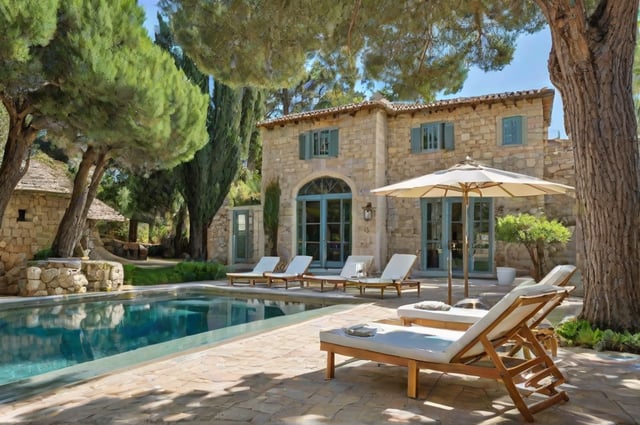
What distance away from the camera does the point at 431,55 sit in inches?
341

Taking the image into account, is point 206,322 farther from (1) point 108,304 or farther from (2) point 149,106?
(2) point 149,106

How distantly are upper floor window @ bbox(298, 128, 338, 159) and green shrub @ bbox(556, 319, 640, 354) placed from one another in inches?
425

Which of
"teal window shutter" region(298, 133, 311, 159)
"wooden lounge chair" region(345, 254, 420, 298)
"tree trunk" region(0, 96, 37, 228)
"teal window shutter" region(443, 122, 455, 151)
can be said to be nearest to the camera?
"wooden lounge chair" region(345, 254, 420, 298)

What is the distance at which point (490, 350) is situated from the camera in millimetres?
2857

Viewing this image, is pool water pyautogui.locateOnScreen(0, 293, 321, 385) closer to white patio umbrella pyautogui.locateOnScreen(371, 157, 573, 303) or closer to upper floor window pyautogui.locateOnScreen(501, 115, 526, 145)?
white patio umbrella pyautogui.locateOnScreen(371, 157, 573, 303)

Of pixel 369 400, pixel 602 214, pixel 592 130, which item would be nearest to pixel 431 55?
pixel 592 130

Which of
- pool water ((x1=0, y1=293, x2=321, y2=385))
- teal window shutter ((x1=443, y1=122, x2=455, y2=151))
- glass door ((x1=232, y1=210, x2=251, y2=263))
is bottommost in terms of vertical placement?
pool water ((x1=0, y1=293, x2=321, y2=385))

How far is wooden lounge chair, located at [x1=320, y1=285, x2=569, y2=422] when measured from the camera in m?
2.85

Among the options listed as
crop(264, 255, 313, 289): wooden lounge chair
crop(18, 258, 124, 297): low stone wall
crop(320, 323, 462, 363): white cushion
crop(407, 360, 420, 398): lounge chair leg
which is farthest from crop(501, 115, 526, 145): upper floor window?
crop(407, 360, 420, 398): lounge chair leg

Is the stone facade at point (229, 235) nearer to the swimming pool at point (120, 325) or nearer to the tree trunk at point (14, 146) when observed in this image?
the swimming pool at point (120, 325)

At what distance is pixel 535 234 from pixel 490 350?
7657 millimetres

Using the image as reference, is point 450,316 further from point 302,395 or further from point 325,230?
point 325,230

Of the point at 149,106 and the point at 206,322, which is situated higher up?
the point at 149,106

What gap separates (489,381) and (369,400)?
3.67 ft
